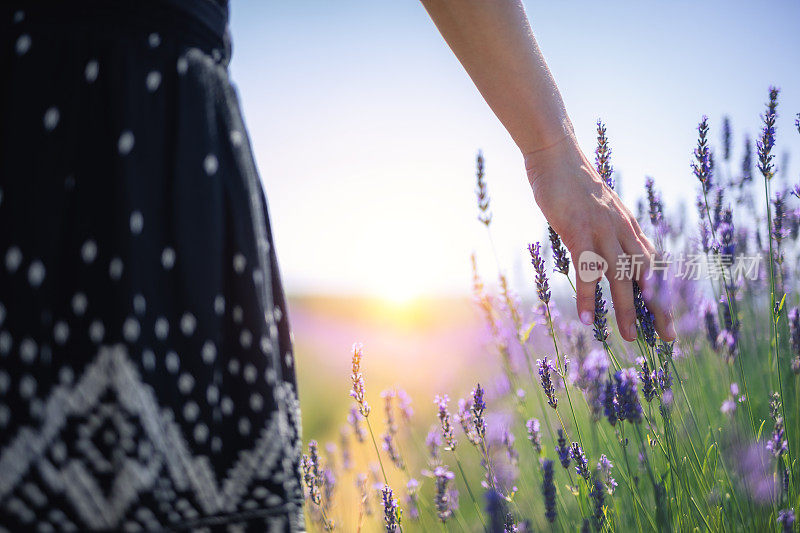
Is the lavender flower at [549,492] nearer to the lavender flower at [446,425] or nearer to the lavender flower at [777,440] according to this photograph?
the lavender flower at [446,425]

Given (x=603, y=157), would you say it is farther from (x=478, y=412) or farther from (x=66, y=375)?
(x=66, y=375)

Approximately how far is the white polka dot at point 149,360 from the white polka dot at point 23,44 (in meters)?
0.36

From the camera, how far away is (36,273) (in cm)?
57

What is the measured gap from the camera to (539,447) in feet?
6.15

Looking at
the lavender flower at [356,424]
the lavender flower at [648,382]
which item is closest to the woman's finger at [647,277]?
the lavender flower at [648,382]

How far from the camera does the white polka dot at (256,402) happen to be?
2.15ft

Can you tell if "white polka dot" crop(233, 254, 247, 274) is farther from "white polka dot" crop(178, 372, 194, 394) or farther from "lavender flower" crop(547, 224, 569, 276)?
"lavender flower" crop(547, 224, 569, 276)

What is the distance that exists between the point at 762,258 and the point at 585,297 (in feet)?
7.84

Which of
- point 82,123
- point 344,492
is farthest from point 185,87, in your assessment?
point 344,492

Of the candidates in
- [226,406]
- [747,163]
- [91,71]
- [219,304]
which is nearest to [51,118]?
[91,71]

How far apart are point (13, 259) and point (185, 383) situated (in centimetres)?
22

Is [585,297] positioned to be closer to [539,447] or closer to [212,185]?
[212,185]

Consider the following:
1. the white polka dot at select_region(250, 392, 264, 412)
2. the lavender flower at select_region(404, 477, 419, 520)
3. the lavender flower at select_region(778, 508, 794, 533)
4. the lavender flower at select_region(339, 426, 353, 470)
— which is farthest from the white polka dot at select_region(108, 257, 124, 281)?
the lavender flower at select_region(339, 426, 353, 470)

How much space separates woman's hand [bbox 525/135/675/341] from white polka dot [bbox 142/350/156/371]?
75 centimetres
